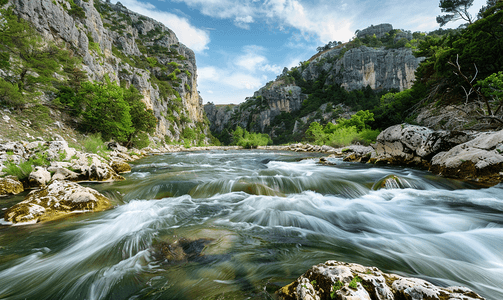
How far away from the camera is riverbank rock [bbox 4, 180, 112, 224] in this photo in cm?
376

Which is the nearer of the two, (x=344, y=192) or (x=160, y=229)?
(x=160, y=229)

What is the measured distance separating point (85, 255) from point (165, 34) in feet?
288

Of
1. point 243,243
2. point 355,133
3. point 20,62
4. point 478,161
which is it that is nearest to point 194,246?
point 243,243

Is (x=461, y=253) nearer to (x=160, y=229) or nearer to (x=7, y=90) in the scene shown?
(x=160, y=229)

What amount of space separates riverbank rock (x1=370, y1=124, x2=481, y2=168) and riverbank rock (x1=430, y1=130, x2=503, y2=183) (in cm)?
124

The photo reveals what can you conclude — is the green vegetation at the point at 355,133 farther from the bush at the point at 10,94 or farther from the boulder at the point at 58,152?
the bush at the point at 10,94

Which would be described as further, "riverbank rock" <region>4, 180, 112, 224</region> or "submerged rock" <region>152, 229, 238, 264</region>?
"riverbank rock" <region>4, 180, 112, 224</region>

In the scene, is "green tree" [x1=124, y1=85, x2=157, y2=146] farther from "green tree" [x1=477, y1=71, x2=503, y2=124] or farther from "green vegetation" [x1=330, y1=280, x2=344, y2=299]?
"green tree" [x1=477, y1=71, x2=503, y2=124]

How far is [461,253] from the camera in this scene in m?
2.83

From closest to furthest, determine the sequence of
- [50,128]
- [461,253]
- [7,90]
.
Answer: [461,253] → [7,90] → [50,128]

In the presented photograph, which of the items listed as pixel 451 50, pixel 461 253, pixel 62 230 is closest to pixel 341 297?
pixel 461 253

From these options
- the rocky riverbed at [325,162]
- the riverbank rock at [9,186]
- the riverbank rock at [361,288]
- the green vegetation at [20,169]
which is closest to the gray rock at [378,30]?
the rocky riverbed at [325,162]

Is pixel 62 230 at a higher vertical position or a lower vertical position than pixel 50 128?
lower

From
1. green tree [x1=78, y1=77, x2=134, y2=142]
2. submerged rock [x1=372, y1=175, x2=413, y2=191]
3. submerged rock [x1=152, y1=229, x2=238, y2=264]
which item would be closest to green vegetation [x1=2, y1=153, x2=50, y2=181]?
submerged rock [x1=152, y1=229, x2=238, y2=264]
